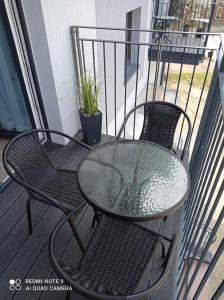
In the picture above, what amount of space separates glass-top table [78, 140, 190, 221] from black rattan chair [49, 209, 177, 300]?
0.22 meters

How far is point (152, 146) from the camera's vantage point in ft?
6.30

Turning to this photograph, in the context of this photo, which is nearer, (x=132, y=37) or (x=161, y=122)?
(x=161, y=122)

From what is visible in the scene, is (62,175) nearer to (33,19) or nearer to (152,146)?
(152,146)

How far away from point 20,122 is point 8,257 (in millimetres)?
1636

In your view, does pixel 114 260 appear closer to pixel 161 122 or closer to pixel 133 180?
pixel 133 180

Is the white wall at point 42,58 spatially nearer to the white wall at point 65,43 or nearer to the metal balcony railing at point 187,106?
the white wall at point 65,43

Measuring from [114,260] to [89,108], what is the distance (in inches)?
71.9

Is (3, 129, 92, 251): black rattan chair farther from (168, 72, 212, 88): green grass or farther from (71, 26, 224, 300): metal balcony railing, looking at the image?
(168, 72, 212, 88): green grass

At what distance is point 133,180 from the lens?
1614mm

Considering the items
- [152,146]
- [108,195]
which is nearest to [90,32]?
[152,146]

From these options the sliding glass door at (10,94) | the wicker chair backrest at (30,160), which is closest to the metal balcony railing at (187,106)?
the sliding glass door at (10,94)

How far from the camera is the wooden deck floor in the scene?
161 cm

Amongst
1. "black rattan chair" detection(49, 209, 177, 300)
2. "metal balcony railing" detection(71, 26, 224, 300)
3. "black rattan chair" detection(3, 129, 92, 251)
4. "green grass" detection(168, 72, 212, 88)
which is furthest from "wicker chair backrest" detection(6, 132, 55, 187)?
"green grass" detection(168, 72, 212, 88)

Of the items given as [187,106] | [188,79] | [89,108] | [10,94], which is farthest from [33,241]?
[188,79]
